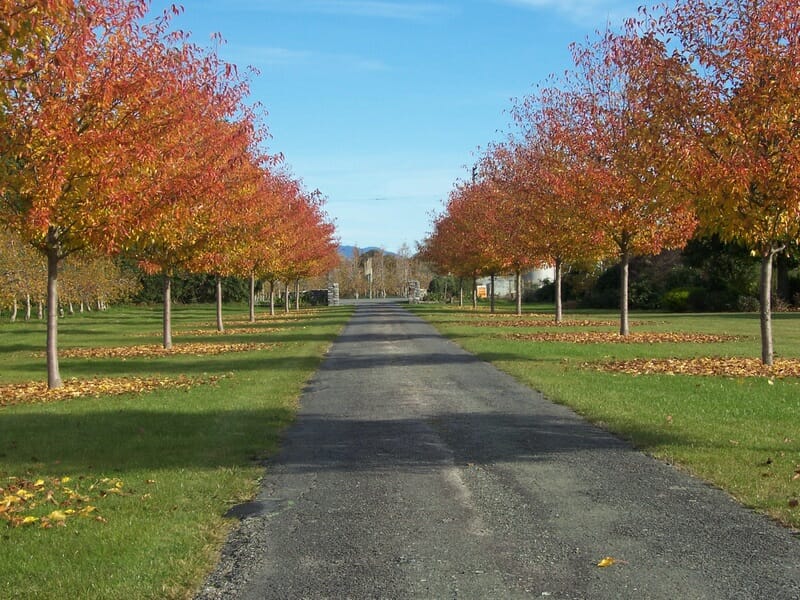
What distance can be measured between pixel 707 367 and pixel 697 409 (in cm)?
511

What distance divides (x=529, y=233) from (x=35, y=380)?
68.4ft

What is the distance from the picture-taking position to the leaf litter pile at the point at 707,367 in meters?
14.6

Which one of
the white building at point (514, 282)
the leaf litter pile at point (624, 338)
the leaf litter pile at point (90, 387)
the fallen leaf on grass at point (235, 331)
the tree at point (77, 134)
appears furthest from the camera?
the white building at point (514, 282)

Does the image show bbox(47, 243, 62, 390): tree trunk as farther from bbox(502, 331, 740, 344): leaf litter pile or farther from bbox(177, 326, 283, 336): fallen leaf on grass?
bbox(177, 326, 283, 336): fallen leaf on grass

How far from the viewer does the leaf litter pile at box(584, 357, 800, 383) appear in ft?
48.0

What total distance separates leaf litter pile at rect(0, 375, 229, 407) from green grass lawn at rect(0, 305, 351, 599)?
42 centimetres

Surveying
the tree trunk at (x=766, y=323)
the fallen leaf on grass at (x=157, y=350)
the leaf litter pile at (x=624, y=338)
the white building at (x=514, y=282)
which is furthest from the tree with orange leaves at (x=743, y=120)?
the white building at (x=514, y=282)

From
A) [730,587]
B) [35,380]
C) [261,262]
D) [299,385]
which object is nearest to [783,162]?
[299,385]

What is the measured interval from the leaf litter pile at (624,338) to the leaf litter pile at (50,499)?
1724 centimetres

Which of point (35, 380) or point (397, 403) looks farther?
point (35, 380)

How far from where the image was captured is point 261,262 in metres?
34.7

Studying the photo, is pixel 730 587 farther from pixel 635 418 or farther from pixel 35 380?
pixel 35 380

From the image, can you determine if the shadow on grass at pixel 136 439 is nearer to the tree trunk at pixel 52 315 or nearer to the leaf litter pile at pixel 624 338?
the tree trunk at pixel 52 315

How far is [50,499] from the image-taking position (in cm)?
671
